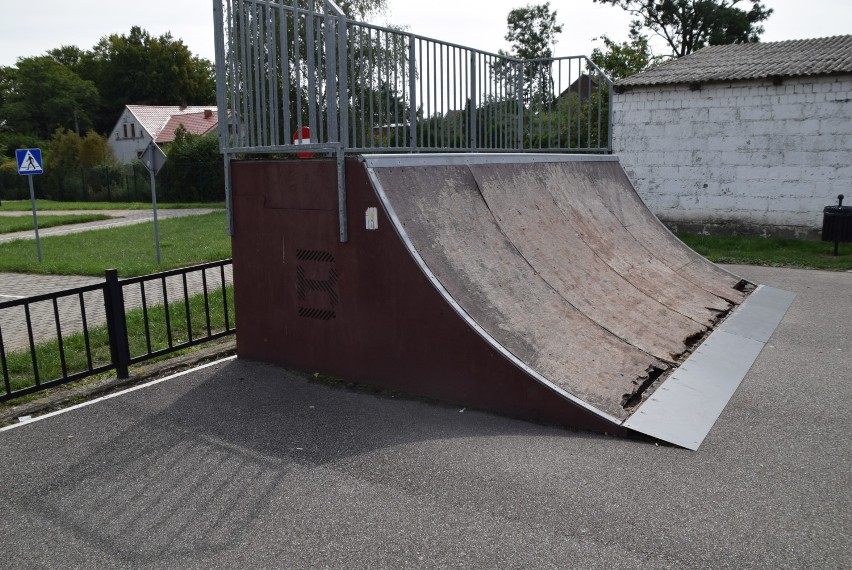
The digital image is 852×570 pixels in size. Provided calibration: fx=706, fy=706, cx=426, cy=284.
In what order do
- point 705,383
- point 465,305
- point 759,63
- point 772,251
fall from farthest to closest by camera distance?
1. point 759,63
2. point 772,251
3. point 705,383
4. point 465,305

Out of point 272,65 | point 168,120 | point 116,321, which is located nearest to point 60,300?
point 116,321

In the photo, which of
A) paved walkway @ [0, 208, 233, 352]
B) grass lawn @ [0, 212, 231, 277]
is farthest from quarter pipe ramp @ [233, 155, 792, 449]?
grass lawn @ [0, 212, 231, 277]

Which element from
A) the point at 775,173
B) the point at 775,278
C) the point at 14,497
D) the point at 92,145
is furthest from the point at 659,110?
the point at 92,145

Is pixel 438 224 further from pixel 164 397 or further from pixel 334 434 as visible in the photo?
pixel 164 397

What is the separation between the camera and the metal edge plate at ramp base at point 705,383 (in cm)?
475

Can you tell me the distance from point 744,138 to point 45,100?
6825 cm

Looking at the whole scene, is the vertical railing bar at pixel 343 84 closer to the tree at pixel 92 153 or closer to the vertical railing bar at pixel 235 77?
the vertical railing bar at pixel 235 77

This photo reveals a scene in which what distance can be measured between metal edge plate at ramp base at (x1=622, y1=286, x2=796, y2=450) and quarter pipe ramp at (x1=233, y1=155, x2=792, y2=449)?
2cm

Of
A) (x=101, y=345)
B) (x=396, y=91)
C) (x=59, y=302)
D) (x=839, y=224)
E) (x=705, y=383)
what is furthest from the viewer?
(x=839, y=224)

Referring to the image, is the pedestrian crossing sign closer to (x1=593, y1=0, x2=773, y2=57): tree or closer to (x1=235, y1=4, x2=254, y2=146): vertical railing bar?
(x1=235, y1=4, x2=254, y2=146): vertical railing bar

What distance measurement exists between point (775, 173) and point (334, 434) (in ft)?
46.2

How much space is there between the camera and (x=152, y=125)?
55406 mm

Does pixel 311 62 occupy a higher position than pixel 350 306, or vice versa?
pixel 311 62

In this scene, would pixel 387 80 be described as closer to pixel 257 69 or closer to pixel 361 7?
pixel 257 69
